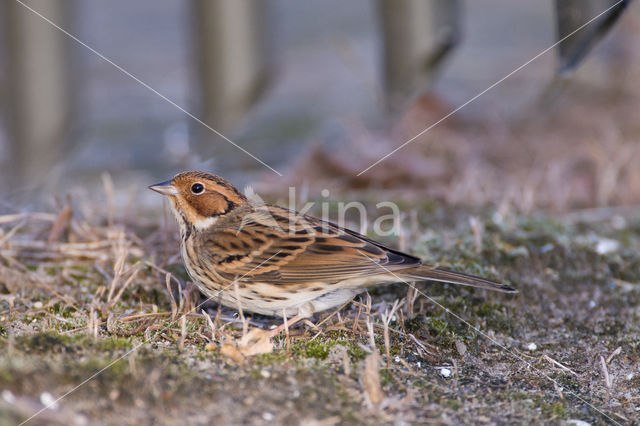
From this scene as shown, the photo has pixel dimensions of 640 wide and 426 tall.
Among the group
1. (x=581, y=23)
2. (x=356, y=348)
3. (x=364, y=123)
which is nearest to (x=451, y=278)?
(x=356, y=348)

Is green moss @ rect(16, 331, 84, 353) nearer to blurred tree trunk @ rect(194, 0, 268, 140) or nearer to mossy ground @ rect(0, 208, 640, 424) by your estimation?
mossy ground @ rect(0, 208, 640, 424)

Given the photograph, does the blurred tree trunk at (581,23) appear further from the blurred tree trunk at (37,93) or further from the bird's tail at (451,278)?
the blurred tree trunk at (37,93)

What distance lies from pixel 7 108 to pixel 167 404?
5.73 metres

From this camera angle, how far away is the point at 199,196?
3.70 m

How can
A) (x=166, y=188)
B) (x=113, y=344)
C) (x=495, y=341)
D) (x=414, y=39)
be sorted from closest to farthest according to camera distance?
(x=113, y=344) < (x=495, y=341) < (x=166, y=188) < (x=414, y=39)

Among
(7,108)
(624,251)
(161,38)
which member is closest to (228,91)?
(7,108)

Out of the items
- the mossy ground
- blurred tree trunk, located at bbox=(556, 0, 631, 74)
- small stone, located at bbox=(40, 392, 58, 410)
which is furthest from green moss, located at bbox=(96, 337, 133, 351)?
blurred tree trunk, located at bbox=(556, 0, 631, 74)

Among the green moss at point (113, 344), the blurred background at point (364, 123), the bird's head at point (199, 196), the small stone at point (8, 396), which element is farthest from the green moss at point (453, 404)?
the blurred background at point (364, 123)

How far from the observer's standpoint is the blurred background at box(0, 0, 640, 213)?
18.1 feet

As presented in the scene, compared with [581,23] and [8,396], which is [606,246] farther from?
[8,396]

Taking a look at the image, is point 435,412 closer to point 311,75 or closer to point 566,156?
point 566,156

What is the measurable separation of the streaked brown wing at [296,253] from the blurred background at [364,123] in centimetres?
141

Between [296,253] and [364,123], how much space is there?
4501 millimetres

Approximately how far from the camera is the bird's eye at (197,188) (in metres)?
3.70
